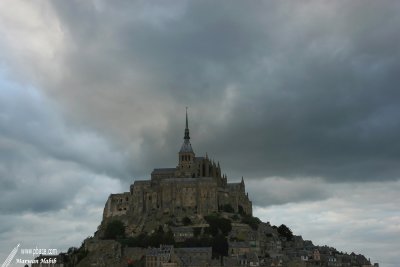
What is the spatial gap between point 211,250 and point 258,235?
16.8m

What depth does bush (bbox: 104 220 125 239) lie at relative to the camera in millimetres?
138500

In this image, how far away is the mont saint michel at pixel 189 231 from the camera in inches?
4756

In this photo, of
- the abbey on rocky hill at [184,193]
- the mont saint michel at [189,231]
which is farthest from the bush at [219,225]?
the abbey on rocky hill at [184,193]

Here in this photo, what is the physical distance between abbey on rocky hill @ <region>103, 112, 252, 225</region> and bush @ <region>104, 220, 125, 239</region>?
5279 millimetres

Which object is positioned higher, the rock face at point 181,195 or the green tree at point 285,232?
the rock face at point 181,195

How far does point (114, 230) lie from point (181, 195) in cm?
1618

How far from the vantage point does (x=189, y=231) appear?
438ft

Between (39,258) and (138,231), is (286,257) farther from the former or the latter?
(39,258)

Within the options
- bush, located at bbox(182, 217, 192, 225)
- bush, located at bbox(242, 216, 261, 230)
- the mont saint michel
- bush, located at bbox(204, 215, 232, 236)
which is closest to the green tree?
the mont saint michel

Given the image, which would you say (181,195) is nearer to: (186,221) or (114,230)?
(186,221)

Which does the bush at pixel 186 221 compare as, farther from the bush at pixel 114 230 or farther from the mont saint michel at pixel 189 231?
the bush at pixel 114 230

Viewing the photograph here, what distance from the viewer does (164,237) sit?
130 metres

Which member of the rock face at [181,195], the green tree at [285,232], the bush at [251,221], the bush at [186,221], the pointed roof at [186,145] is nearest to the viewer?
the bush at [186,221]

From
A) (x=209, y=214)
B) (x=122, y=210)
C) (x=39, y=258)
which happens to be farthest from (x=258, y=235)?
(x=39, y=258)
